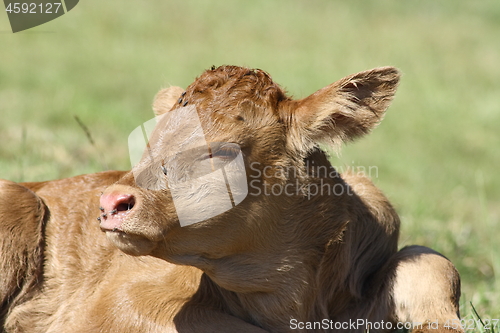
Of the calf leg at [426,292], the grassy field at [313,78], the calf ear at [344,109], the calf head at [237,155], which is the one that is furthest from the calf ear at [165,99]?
the grassy field at [313,78]

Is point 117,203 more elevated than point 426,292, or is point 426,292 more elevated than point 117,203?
point 117,203

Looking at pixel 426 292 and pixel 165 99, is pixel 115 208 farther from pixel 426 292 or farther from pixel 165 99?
pixel 426 292

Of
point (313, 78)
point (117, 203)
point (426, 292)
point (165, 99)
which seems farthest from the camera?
point (313, 78)

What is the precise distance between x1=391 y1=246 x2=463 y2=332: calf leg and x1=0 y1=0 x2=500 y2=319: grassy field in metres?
1.48

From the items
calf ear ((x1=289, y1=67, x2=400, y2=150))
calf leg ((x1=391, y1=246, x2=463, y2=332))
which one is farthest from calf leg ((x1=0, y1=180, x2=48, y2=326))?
calf leg ((x1=391, y1=246, x2=463, y2=332))

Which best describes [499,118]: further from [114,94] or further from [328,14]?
[114,94]

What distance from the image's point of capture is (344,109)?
12.4ft

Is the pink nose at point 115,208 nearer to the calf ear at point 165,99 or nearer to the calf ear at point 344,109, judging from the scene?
the calf ear at point 344,109

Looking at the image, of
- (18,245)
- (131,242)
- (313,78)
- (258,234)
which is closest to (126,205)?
(131,242)

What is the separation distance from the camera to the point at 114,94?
14.1 metres

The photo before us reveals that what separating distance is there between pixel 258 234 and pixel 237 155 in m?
0.48

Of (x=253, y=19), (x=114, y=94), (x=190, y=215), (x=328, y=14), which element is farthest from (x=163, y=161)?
(x=328, y=14)

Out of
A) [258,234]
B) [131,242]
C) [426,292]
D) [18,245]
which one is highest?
[131,242]

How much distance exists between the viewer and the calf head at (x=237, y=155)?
11.2 ft
